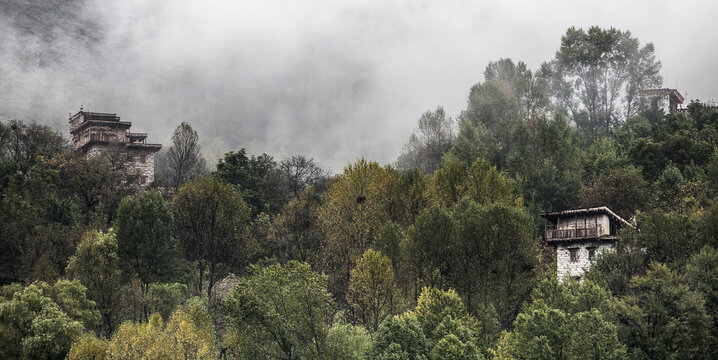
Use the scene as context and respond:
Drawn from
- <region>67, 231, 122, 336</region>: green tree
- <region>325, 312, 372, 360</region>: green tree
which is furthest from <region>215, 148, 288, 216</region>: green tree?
<region>325, 312, 372, 360</region>: green tree

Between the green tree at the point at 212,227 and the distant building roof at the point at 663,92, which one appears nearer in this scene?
→ the green tree at the point at 212,227

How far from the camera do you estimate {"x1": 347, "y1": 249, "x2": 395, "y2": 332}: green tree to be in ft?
145

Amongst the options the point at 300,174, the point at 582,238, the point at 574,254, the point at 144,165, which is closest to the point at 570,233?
the point at 582,238

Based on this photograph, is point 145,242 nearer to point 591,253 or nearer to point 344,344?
point 344,344

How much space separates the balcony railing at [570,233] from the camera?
174 ft

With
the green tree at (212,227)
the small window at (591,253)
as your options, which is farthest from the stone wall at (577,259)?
the green tree at (212,227)

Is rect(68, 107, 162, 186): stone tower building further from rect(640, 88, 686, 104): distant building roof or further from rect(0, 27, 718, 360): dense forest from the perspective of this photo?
rect(640, 88, 686, 104): distant building roof

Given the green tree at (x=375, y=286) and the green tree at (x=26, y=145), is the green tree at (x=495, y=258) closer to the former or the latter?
the green tree at (x=375, y=286)

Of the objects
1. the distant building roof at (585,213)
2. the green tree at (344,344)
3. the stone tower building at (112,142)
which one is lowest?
the green tree at (344,344)

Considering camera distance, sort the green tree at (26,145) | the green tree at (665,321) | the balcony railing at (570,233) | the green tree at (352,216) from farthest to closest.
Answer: the green tree at (26,145)
the balcony railing at (570,233)
the green tree at (352,216)
the green tree at (665,321)

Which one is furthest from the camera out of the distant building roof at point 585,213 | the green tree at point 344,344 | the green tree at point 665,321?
the distant building roof at point 585,213

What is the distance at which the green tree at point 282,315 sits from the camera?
41.0 meters

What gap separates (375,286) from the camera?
44094 millimetres

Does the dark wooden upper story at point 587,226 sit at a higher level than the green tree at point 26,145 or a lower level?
lower
